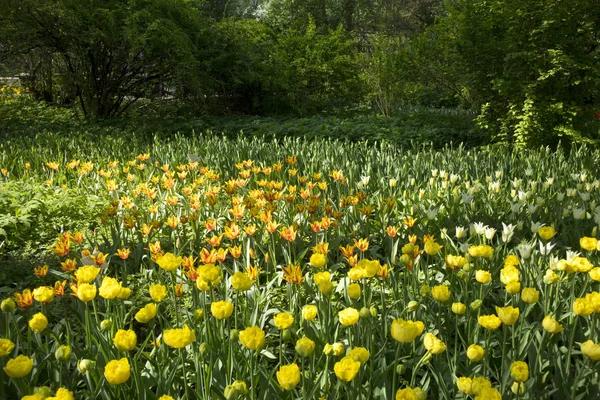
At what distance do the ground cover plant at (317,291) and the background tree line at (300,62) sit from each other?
1.54 m

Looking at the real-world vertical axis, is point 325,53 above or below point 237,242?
Result: above

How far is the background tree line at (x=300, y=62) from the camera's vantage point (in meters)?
5.77

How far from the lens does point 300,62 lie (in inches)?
469

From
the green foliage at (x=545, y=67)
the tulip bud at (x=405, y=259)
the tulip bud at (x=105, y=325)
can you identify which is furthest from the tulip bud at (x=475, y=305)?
the green foliage at (x=545, y=67)

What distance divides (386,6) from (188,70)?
17.4 m

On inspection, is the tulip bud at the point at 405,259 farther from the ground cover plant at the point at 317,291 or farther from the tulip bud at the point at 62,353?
the tulip bud at the point at 62,353

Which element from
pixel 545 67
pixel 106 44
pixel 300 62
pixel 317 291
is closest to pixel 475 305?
pixel 317 291

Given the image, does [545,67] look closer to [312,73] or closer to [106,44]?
[312,73]

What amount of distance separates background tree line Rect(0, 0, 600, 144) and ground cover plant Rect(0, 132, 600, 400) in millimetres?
1545

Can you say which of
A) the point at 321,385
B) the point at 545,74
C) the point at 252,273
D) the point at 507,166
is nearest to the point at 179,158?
the point at 507,166

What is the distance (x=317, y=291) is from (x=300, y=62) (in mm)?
10542

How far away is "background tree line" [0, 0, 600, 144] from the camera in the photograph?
577 centimetres

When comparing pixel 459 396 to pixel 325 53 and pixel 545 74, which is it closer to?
pixel 545 74

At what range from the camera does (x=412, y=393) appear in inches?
41.3
